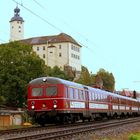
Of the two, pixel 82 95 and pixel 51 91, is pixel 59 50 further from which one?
pixel 51 91

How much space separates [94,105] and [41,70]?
3883 cm

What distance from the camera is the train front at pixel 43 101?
92.0ft

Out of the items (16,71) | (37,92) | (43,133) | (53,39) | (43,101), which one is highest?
(53,39)

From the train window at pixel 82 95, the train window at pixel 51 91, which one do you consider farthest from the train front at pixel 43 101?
the train window at pixel 82 95

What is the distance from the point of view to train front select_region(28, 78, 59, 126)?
2805 cm

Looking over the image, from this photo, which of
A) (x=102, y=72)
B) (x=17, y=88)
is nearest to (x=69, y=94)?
(x=17, y=88)

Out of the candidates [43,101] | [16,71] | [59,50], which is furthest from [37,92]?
[59,50]

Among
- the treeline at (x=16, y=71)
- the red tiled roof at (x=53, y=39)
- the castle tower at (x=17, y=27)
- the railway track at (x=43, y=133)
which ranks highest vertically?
the castle tower at (x=17, y=27)

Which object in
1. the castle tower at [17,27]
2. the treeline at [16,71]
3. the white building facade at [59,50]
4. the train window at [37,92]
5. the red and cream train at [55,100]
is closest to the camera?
the red and cream train at [55,100]

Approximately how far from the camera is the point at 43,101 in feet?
93.0

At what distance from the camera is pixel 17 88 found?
72.8 metres

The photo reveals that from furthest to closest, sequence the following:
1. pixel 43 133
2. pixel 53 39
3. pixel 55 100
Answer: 1. pixel 53 39
2. pixel 55 100
3. pixel 43 133

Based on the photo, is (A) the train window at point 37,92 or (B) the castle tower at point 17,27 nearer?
(A) the train window at point 37,92

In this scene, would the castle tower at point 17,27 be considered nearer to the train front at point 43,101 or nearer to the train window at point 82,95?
the train window at point 82,95
